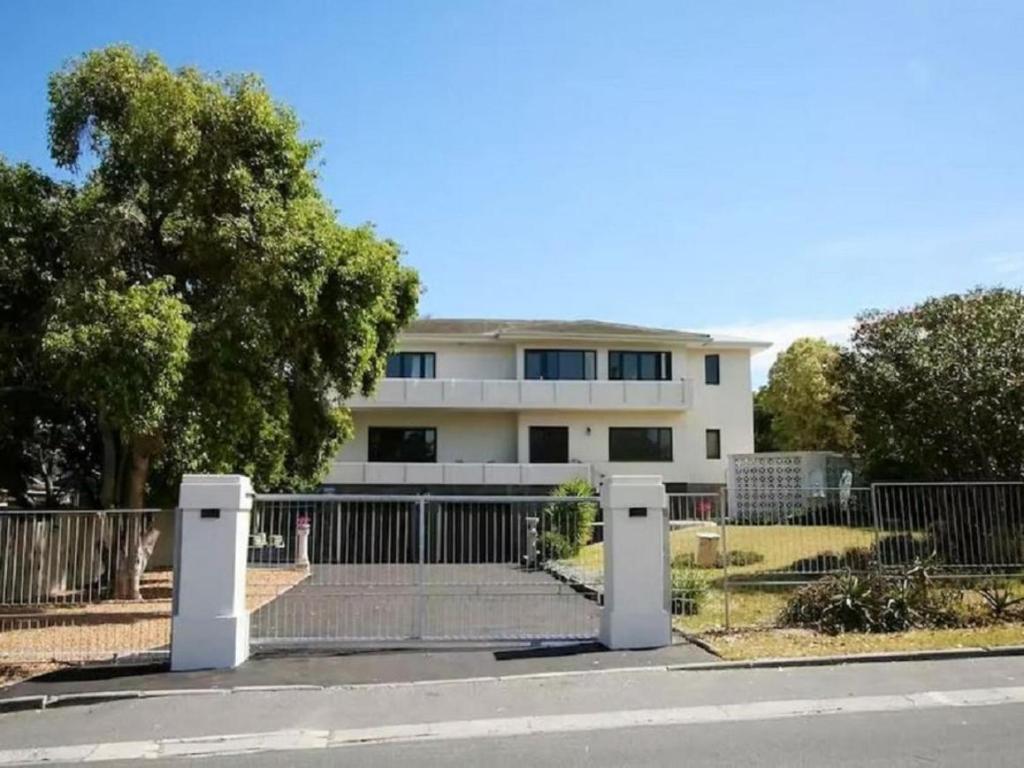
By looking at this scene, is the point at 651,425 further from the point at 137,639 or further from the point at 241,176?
the point at 137,639

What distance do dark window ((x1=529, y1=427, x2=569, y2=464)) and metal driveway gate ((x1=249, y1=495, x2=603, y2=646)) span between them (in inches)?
814

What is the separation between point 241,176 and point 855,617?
11.6 meters

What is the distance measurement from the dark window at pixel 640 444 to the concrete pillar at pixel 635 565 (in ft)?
85.2

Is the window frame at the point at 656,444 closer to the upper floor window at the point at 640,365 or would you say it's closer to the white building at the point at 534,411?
the white building at the point at 534,411

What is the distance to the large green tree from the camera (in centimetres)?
1529

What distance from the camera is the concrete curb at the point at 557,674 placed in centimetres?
941

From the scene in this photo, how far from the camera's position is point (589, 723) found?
8.23 metres

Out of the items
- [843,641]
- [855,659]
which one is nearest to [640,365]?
[843,641]

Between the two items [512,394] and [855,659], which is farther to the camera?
[512,394]

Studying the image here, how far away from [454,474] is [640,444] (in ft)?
24.7

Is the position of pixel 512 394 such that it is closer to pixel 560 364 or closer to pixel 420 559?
pixel 560 364

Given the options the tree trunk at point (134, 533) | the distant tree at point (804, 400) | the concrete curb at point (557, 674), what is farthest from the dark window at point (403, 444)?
the concrete curb at point (557, 674)

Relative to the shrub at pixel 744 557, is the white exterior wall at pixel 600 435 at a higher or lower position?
higher

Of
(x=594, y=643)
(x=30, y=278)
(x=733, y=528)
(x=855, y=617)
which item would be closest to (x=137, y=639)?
(x=594, y=643)
